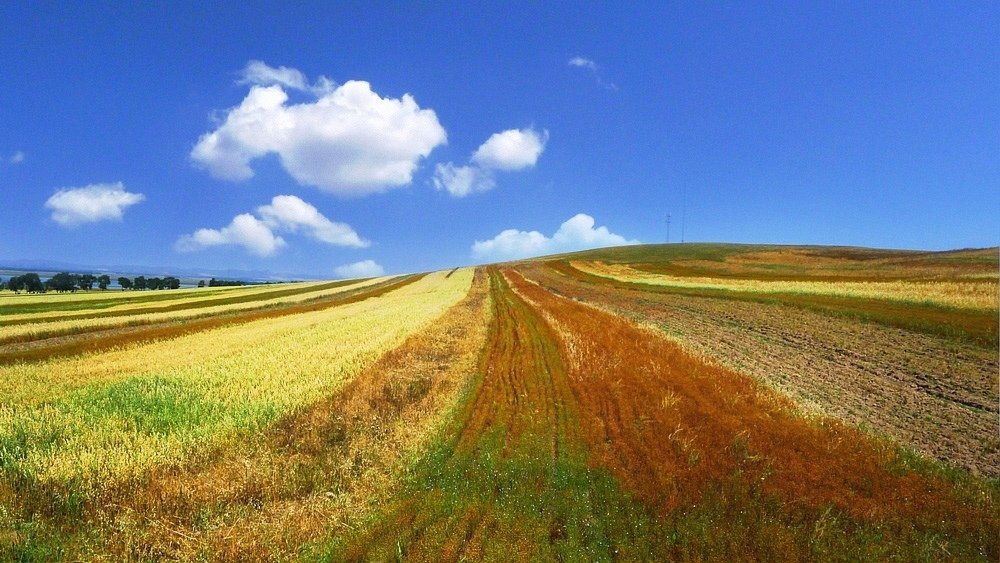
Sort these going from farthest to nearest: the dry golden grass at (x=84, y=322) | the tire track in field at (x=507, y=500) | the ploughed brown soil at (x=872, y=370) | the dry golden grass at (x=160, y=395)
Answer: the dry golden grass at (x=84, y=322) < the ploughed brown soil at (x=872, y=370) < the dry golden grass at (x=160, y=395) < the tire track in field at (x=507, y=500)

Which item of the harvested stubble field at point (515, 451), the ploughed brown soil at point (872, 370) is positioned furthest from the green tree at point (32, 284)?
the ploughed brown soil at point (872, 370)

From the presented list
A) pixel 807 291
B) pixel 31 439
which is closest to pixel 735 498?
pixel 31 439

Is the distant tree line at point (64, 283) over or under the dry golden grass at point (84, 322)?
over

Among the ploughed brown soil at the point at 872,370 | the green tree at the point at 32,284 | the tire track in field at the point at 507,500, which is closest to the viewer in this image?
the tire track in field at the point at 507,500

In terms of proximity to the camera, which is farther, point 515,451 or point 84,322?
point 84,322

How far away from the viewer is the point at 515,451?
814 cm

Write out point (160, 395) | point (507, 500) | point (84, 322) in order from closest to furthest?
point (507, 500) < point (160, 395) < point (84, 322)

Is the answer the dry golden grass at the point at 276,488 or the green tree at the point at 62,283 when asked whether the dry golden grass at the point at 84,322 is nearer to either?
the dry golden grass at the point at 276,488

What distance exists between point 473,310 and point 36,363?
877 inches

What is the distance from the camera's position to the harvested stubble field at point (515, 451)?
222 inches

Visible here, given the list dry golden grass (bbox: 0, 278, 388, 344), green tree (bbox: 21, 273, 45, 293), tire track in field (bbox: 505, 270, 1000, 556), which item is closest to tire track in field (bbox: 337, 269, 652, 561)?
tire track in field (bbox: 505, 270, 1000, 556)

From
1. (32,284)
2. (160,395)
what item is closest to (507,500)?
(160,395)

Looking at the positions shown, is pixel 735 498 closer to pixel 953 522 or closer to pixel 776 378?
pixel 953 522

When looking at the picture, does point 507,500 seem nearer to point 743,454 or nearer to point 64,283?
point 743,454
